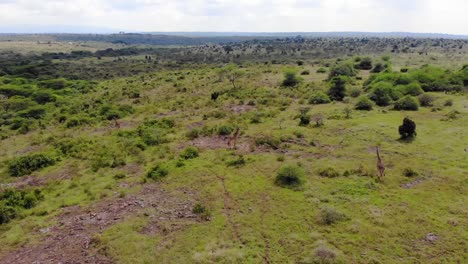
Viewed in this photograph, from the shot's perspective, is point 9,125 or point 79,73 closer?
point 9,125

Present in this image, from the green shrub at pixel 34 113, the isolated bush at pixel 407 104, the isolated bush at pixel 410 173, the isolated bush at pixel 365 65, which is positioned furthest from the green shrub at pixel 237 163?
the isolated bush at pixel 365 65

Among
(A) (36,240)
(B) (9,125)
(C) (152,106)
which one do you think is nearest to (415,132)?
(A) (36,240)

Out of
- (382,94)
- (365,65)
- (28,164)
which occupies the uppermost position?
(365,65)

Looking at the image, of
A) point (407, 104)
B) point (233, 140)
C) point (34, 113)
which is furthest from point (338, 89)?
point (34, 113)

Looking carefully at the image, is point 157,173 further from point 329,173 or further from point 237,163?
point 329,173

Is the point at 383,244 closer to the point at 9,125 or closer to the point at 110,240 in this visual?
the point at 110,240

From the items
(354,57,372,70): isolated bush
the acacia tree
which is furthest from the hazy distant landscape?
(354,57,372,70): isolated bush
